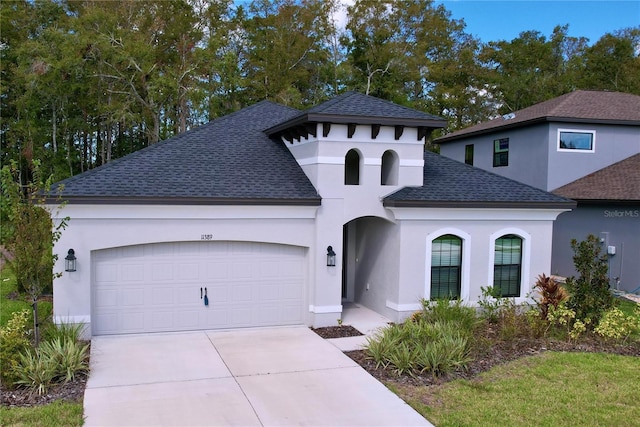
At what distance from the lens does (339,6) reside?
37.6m

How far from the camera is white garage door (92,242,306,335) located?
448 inches

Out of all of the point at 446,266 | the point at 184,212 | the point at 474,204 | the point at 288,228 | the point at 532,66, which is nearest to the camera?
the point at 184,212

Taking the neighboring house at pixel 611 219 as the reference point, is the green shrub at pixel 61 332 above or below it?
below

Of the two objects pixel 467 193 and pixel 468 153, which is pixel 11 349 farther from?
pixel 468 153

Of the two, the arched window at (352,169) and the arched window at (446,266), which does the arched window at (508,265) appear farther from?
the arched window at (352,169)

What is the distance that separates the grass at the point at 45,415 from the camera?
689cm

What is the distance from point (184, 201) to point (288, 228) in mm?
2404

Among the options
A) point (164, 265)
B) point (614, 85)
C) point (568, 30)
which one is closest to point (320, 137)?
point (164, 265)

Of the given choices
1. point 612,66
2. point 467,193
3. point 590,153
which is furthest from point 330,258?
point 612,66

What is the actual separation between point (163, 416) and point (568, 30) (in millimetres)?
43607

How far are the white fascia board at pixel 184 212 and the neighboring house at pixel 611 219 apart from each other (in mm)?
10641

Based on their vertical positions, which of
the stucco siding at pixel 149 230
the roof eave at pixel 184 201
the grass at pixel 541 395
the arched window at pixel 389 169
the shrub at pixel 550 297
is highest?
the arched window at pixel 389 169

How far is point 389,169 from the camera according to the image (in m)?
13.4

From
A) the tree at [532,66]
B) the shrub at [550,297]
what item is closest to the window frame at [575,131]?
the shrub at [550,297]
